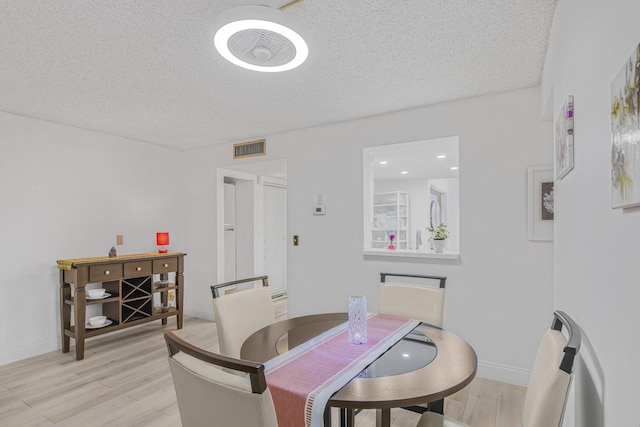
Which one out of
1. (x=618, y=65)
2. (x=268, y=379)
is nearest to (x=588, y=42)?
(x=618, y=65)

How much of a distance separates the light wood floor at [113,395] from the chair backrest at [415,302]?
0.69 m

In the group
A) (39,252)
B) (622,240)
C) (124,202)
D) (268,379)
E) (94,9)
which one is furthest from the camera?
(124,202)

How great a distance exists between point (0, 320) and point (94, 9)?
302 cm

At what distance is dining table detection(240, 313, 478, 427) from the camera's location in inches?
44.1

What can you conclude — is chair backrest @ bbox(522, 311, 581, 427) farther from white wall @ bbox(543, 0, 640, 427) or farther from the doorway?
the doorway

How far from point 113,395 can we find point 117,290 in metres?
1.37

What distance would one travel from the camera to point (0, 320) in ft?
10.2

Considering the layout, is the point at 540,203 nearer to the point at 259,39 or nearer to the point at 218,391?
the point at 259,39

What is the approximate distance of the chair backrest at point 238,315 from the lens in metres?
1.92

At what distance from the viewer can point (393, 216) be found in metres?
6.62

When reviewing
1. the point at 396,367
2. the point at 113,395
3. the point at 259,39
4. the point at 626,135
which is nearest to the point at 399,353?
the point at 396,367

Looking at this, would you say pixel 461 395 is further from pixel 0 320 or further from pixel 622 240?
pixel 0 320

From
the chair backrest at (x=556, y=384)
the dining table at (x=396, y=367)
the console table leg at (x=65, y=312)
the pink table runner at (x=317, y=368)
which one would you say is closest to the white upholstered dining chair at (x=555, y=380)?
the chair backrest at (x=556, y=384)

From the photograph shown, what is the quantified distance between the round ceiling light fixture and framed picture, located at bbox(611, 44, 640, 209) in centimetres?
127
